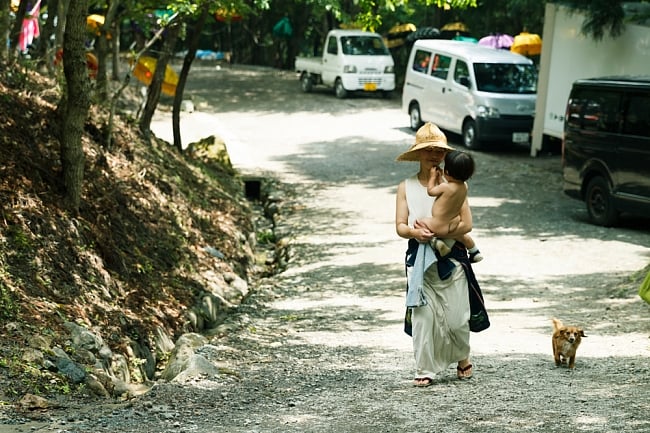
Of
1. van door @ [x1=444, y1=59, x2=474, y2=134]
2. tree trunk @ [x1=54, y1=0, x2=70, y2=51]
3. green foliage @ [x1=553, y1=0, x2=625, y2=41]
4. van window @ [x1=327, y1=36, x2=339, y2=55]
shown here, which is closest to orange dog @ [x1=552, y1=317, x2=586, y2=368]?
tree trunk @ [x1=54, y1=0, x2=70, y2=51]

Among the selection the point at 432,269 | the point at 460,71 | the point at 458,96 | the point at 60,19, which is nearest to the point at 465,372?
the point at 432,269

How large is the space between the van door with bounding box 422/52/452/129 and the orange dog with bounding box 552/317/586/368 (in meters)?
17.4

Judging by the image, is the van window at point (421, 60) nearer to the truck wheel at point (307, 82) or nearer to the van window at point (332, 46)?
the van window at point (332, 46)

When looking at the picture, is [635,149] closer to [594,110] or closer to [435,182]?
[594,110]

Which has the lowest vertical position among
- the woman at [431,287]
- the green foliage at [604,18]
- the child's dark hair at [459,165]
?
the woman at [431,287]

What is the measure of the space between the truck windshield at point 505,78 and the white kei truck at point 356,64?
860 cm

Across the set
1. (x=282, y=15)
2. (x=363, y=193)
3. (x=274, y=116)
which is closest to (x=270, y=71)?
(x=282, y=15)

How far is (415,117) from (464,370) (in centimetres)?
1966

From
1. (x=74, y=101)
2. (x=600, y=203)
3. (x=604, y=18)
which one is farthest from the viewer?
(x=604, y=18)

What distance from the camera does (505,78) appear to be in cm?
2405

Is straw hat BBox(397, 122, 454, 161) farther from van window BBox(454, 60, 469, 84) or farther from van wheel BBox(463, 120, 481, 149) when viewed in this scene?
van window BBox(454, 60, 469, 84)

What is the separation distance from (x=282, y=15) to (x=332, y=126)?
808 inches

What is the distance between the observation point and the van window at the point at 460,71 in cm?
2411

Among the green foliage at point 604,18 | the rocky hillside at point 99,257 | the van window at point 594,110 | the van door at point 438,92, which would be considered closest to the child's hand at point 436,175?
the rocky hillside at point 99,257
